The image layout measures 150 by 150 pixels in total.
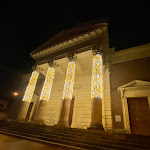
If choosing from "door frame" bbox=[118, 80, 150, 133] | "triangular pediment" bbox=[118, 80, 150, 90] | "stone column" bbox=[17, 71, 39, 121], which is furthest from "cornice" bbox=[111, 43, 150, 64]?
"stone column" bbox=[17, 71, 39, 121]

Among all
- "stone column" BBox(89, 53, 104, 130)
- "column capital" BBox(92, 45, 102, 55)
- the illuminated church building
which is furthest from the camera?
"column capital" BBox(92, 45, 102, 55)

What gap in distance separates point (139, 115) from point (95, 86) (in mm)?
4161

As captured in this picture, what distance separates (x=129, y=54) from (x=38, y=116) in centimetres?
1045

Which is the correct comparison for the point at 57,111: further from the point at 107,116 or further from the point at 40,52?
the point at 40,52

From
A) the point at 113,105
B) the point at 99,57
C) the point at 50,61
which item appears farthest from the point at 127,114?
the point at 50,61

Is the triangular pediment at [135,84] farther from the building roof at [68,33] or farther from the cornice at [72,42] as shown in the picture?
the building roof at [68,33]

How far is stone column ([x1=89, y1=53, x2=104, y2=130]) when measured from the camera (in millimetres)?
5609

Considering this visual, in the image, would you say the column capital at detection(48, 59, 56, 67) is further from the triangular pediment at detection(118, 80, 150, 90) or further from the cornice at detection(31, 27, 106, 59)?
the triangular pediment at detection(118, 80, 150, 90)

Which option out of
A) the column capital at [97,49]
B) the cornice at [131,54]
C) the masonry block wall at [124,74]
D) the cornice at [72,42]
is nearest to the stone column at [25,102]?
the cornice at [72,42]

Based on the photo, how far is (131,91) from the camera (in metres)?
7.93

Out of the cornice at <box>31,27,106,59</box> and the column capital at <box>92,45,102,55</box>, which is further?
the cornice at <box>31,27,106,59</box>

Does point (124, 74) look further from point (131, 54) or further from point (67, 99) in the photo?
point (67, 99)

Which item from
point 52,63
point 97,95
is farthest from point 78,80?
point 97,95

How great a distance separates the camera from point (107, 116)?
26.3 ft
